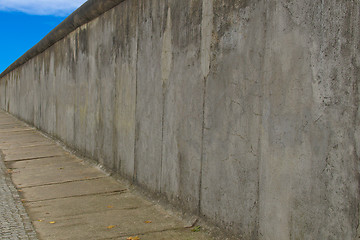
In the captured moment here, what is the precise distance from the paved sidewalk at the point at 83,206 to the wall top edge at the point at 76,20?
2.22 m

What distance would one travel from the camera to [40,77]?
11430 mm

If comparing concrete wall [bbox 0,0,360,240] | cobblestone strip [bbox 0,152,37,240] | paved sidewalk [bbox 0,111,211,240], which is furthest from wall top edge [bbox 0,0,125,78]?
cobblestone strip [bbox 0,152,37,240]

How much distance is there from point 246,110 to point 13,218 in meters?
2.28

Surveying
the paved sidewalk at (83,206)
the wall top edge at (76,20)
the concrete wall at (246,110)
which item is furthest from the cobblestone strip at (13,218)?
the wall top edge at (76,20)

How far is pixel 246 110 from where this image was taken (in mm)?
2816

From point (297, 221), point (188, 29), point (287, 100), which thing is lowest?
point (297, 221)

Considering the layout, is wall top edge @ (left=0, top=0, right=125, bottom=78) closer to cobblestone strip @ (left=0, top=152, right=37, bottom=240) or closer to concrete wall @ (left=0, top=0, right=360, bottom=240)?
concrete wall @ (left=0, top=0, right=360, bottom=240)

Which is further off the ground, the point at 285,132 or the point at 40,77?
the point at 40,77

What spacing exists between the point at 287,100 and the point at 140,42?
2.50 meters

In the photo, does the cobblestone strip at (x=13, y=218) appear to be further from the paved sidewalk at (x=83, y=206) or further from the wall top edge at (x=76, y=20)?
the wall top edge at (x=76, y=20)

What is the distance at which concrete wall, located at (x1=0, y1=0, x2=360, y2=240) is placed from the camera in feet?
7.06

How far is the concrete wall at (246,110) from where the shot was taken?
7.06 feet

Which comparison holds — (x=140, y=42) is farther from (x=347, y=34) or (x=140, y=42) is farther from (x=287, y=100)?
(x=347, y=34)

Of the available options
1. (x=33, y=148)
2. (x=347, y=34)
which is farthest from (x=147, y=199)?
(x=33, y=148)
